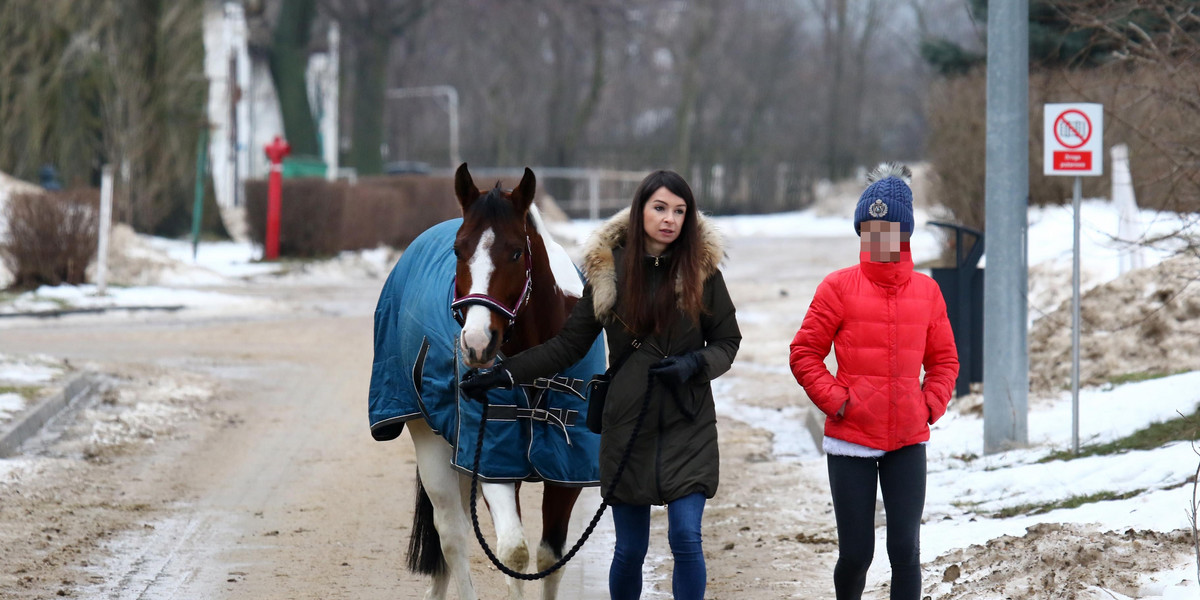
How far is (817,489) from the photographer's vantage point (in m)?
8.34

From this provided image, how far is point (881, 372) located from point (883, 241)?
0.42m

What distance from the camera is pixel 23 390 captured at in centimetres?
1098

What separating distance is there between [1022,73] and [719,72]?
53.1 metres

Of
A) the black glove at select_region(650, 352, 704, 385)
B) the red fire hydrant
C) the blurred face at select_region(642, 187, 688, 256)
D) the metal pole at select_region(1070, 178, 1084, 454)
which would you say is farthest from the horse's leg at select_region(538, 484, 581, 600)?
the red fire hydrant

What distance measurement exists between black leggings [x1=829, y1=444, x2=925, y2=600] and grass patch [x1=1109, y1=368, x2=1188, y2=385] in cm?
550

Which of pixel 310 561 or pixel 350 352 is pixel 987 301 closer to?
pixel 310 561

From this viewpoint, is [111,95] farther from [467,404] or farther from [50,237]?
[467,404]

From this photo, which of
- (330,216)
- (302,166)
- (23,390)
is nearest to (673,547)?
(23,390)

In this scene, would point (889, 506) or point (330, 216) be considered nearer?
point (889, 506)

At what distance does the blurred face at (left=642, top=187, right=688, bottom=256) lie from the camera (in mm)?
4637

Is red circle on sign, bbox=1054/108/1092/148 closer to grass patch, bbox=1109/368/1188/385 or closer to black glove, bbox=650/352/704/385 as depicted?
grass patch, bbox=1109/368/1188/385

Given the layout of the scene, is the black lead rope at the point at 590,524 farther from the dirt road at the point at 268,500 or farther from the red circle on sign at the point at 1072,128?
the red circle on sign at the point at 1072,128

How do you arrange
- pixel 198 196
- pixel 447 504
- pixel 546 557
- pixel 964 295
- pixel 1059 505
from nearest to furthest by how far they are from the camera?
pixel 546 557 < pixel 447 504 < pixel 1059 505 < pixel 964 295 < pixel 198 196

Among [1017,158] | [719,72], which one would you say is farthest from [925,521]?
[719,72]
